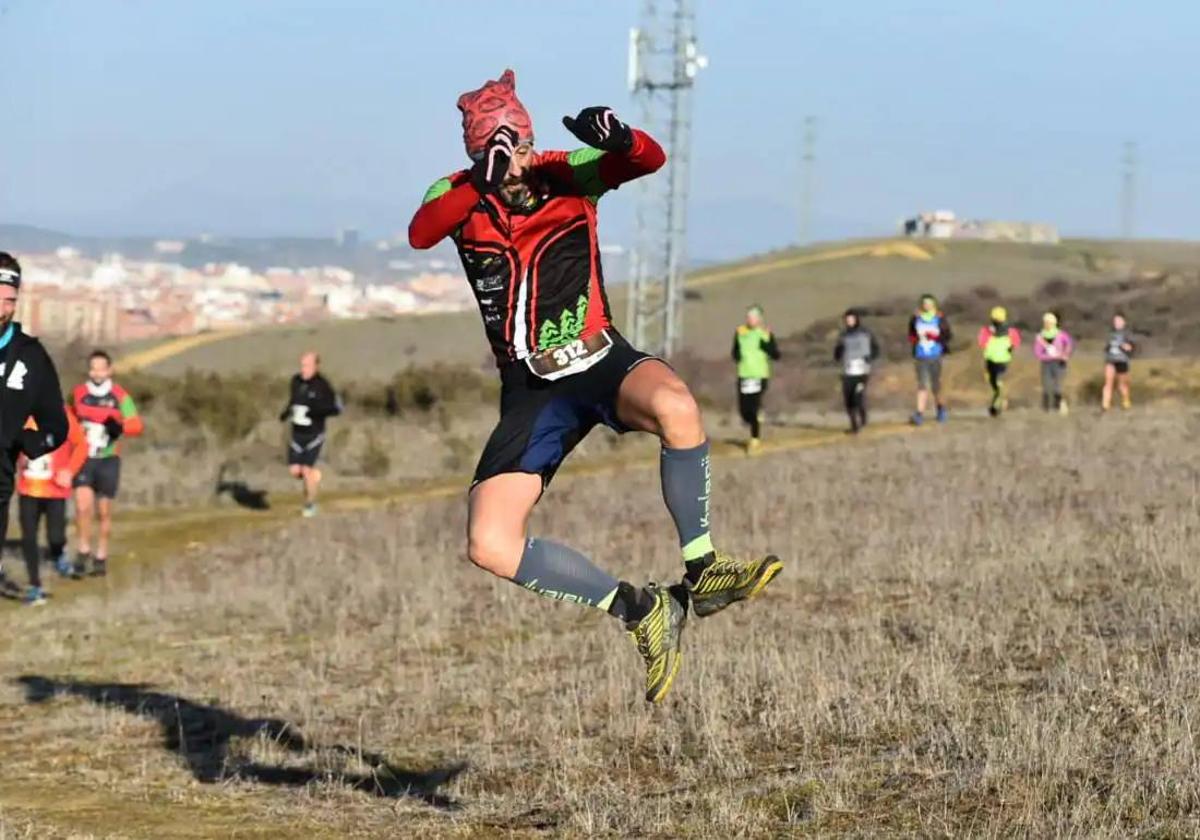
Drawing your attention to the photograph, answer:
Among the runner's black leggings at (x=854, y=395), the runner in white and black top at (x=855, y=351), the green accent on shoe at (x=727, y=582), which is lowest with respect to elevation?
the green accent on shoe at (x=727, y=582)

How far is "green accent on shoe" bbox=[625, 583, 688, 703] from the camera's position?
24.2 feet

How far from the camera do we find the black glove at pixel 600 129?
6.84 meters

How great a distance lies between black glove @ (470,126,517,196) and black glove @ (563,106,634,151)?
27 centimetres

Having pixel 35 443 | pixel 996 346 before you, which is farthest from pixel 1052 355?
pixel 35 443

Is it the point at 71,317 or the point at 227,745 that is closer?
the point at 227,745

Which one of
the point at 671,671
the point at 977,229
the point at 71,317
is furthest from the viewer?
the point at 977,229

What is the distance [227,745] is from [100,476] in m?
8.63

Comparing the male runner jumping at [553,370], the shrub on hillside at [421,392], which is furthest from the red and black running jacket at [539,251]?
the shrub on hillside at [421,392]

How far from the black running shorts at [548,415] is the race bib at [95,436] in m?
11.8

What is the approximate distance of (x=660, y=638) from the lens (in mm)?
7441

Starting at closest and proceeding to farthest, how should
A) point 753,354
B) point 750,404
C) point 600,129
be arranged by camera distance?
point 600,129
point 753,354
point 750,404

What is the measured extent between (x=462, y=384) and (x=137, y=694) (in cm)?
3060

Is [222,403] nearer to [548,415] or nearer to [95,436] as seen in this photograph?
[95,436]

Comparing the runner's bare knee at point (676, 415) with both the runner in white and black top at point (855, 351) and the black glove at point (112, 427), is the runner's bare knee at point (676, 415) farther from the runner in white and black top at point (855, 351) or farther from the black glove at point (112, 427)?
the runner in white and black top at point (855, 351)
